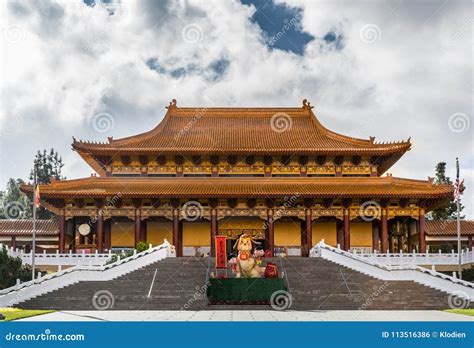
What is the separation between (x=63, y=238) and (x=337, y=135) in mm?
19069

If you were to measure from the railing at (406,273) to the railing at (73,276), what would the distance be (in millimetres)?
9245

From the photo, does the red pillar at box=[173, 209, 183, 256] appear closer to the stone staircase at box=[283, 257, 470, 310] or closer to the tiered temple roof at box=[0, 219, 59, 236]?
the tiered temple roof at box=[0, 219, 59, 236]

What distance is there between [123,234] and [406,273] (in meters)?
19.3

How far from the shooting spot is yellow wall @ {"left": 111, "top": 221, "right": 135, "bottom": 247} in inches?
1564

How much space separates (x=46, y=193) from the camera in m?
36.2

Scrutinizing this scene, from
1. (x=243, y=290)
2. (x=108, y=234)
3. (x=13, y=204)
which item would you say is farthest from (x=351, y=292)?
(x=13, y=204)

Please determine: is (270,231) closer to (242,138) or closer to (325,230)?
(325,230)

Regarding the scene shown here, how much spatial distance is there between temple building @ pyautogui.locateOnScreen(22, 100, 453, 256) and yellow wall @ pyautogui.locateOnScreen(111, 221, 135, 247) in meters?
0.06

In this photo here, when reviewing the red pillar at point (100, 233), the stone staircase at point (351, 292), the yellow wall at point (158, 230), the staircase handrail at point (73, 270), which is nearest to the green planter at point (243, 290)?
the stone staircase at point (351, 292)

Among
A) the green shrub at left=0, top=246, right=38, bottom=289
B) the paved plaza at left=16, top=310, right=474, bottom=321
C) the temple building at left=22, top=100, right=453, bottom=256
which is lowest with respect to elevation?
the paved plaza at left=16, top=310, right=474, bottom=321

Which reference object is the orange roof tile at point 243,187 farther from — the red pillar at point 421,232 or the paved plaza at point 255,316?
the paved plaza at point 255,316

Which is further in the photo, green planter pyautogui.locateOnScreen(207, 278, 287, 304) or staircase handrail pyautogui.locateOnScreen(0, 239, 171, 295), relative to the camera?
staircase handrail pyautogui.locateOnScreen(0, 239, 171, 295)

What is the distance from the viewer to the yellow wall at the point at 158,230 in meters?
40.0

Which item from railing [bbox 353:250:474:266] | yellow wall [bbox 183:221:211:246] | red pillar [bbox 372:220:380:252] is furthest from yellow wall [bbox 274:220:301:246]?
railing [bbox 353:250:474:266]
